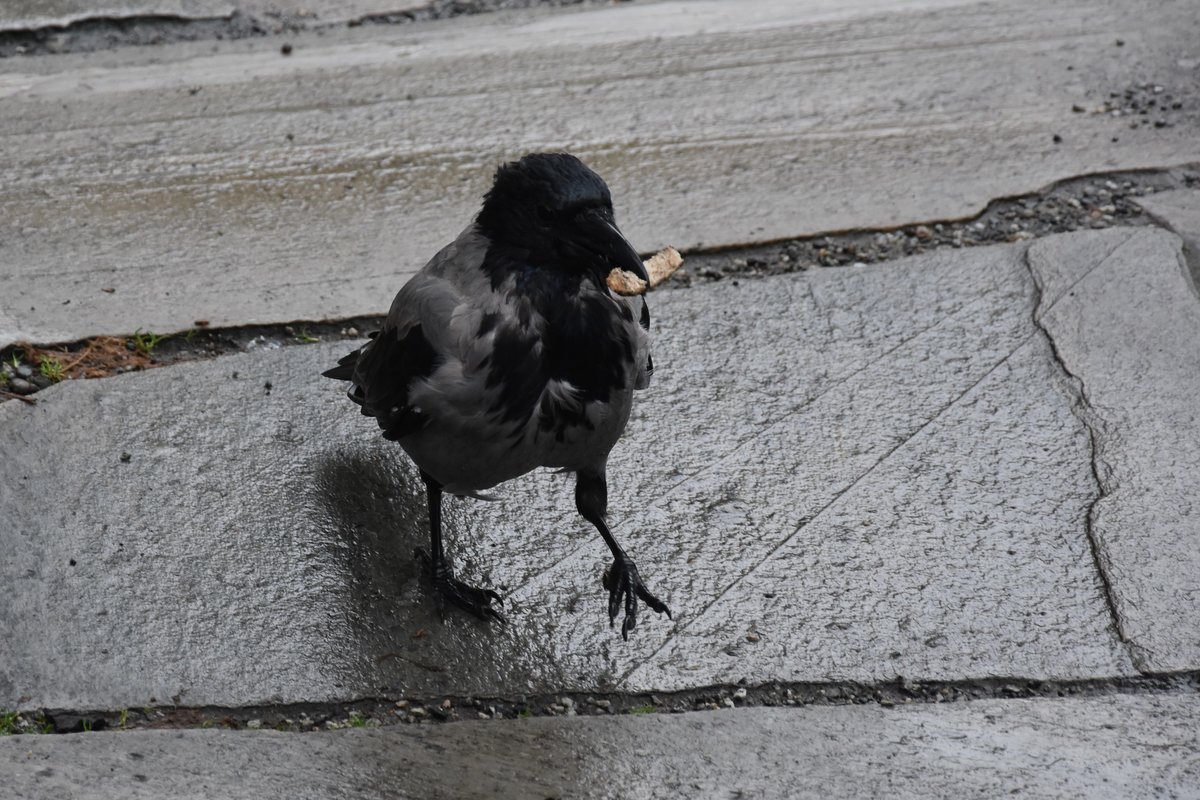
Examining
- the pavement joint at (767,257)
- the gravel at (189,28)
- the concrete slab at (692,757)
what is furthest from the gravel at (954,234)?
the gravel at (189,28)

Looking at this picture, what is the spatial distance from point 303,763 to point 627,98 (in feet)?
11.1

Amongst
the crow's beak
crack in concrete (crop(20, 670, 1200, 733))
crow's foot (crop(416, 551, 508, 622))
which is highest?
the crow's beak

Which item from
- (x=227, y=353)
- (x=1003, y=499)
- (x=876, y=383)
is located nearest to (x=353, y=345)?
(x=227, y=353)

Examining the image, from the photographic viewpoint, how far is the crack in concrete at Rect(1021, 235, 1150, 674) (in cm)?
289

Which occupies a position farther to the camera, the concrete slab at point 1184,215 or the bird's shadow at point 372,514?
the concrete slab at point 1184,215

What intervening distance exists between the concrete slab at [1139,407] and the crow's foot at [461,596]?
4.85 feet

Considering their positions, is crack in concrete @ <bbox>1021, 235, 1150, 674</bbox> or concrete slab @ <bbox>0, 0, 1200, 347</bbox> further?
concrete slab @ <bbox>0, 0, 1200, 347</bbox>

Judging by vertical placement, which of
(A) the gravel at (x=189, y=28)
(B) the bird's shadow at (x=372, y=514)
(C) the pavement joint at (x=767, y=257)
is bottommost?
(B) the bird's shadow at (x=372, y=514)

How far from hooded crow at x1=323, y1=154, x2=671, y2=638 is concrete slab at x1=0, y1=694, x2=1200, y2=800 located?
1.36ft

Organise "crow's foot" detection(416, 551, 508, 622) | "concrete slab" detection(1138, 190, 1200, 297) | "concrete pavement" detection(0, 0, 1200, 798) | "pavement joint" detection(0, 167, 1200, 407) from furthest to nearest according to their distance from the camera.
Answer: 1. "concrete slab" detection(1138, 190, 1200, 297)
2. "pavement joint" detection(0, 167, 1200, 407)
3. "crow's foot" detection(416, 551, 508, 622)
4. "concrete pavement" detection(0, 0, 1200, 798)

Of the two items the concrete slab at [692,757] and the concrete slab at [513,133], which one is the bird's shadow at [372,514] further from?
the concrete slab at [513,133]

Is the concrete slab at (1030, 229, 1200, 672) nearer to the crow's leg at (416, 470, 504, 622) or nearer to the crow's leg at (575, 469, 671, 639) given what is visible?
the crow's leg at (575, 469, 671, 639)

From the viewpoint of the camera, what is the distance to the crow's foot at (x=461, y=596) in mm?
3021

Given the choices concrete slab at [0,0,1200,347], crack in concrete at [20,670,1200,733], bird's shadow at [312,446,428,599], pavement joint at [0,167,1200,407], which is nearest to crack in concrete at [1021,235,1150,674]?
crack in concrete at [20,670,1200,733]
